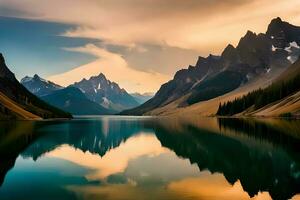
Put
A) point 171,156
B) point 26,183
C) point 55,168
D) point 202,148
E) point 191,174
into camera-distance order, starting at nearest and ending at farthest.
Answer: point 26,183
point 191,174
point 55,168
point 171,156
point 202,148

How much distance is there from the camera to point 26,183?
134ft

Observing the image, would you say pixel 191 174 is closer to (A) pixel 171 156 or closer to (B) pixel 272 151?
(A) pixel 171 156

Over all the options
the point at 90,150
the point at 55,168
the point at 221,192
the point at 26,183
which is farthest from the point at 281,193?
the point at 90,150

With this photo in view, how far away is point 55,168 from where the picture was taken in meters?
53.3

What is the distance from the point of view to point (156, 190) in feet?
119

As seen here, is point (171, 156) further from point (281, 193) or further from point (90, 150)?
point (281, 193)

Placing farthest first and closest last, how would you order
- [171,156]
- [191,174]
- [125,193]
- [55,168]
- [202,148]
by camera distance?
1. [202,148]
2. [171,156]
3. [55,168]
4. [191,174]
5. [125,193]

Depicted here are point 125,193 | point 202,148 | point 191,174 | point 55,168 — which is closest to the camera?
point 125,193

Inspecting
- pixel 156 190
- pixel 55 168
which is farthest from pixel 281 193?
pixel 55 168

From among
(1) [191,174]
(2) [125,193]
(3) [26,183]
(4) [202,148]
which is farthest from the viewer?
(4) [202,148]

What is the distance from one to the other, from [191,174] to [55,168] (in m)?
19.1

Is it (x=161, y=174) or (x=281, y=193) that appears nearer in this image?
(x=281, y=193)

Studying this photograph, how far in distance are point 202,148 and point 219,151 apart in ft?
22.7

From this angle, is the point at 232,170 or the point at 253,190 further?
the point at 232,170
